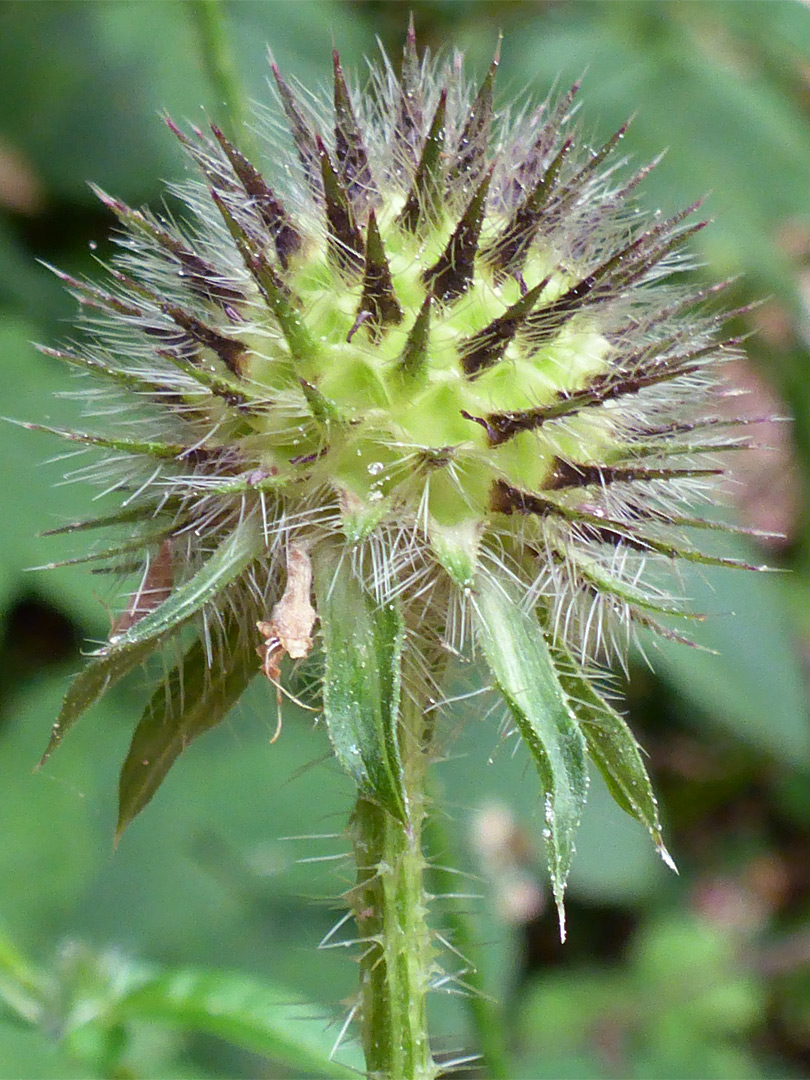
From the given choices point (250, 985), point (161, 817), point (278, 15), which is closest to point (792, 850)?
point (161, 817)

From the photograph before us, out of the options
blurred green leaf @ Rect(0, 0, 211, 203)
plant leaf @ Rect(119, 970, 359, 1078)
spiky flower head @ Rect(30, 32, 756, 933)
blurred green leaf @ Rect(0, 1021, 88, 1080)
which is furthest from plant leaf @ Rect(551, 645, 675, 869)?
blurred green leaf @ Rect(0, 0, 211, 203)

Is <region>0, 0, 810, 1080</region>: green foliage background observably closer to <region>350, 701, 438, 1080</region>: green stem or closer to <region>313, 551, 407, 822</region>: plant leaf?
<region>350, 701, 438, 1080</region>: green stem

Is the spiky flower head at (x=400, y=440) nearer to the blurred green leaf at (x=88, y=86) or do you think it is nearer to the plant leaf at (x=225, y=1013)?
the plant leaf at (x=225, y=1013)

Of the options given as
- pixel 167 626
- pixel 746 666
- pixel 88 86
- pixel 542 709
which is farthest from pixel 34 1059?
pixel 88 86

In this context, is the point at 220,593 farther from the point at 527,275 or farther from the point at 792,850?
the point at 792,850

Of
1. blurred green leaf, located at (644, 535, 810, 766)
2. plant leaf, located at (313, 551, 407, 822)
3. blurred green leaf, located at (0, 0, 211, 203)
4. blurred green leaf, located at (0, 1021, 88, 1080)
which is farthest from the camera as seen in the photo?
blurred green leaf, located at (0, 0, 211, 203)

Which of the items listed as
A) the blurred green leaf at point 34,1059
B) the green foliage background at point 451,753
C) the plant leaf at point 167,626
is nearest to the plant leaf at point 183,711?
the plant leaf at point 167,626
